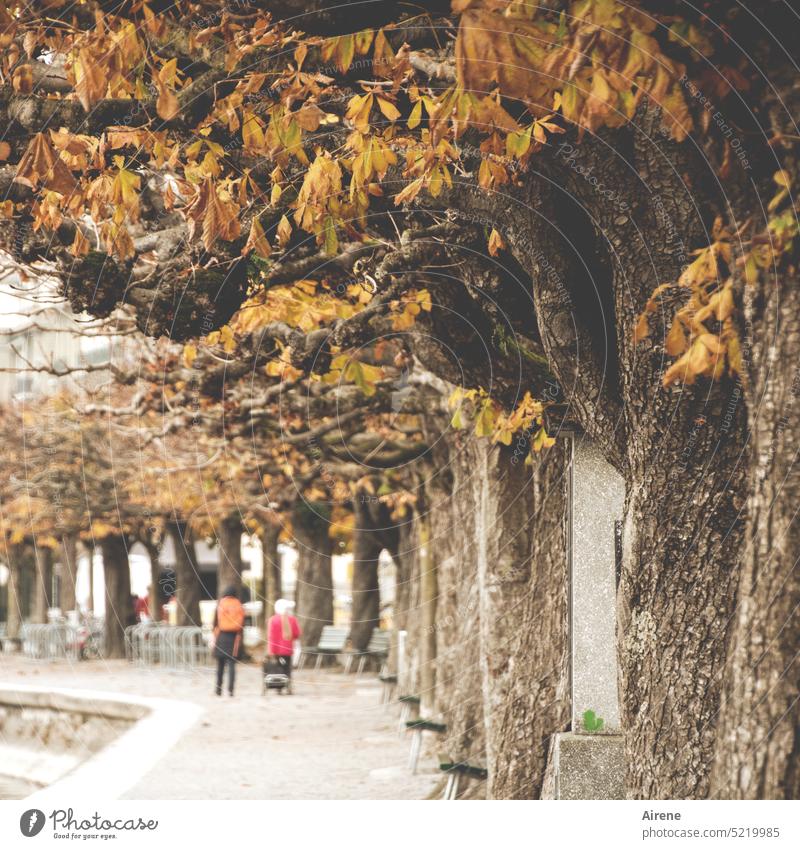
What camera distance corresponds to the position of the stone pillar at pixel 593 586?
8977 mm

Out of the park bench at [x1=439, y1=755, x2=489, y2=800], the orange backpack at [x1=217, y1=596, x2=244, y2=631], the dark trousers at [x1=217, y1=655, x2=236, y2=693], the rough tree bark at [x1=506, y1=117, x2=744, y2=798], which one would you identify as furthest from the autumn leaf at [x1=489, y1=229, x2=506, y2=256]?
the dark trousers at [x1=217, y1=655, x2=236, y2=693]

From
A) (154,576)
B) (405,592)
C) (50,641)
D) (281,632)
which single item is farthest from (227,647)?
(154,576)

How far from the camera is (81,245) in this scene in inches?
273

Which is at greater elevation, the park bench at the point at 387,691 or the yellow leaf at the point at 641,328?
the yellow leaf at the point at 641,328

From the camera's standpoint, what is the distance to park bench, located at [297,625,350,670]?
30486 millimetres

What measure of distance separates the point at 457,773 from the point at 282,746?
5748 mm

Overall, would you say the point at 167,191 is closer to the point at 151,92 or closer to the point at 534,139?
the point at 151,92

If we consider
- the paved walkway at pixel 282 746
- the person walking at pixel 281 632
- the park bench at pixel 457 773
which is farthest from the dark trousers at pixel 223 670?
the park bench at pixel 457 773

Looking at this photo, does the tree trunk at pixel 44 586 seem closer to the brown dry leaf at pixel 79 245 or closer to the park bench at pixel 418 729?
the park bench at pixel 418 729

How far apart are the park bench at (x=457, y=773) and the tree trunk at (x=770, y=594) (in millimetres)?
6962

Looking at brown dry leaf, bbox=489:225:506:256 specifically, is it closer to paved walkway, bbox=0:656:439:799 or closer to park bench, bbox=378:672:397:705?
paved walkway, bbox=0:656:439:799

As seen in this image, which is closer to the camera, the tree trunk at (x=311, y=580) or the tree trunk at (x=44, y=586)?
the tree trunk at (x=311, y=580)

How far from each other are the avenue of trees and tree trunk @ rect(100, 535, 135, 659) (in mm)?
25025

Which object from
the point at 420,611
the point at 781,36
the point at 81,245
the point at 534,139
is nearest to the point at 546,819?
the point at 534,139
